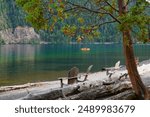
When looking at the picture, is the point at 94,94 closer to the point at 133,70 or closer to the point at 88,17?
the point at 133,70

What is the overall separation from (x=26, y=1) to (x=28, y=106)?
7640mm

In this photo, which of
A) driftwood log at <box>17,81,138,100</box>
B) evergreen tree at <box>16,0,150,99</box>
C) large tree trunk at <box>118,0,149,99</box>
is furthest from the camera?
driftwood log at <box>17,81,138,100</box>

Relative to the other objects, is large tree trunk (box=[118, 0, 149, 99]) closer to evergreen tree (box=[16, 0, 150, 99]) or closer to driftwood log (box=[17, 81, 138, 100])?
evergreen tree (box=[16, 0, 150, 99])

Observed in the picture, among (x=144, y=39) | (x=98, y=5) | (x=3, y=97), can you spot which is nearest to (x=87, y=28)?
(x=98, y=5)

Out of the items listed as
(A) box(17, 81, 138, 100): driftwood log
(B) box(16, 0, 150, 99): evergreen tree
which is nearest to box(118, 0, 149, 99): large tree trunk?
(B) box(16, 0, 150, 99): evergreen tree

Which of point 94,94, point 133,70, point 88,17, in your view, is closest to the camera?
point 88,17

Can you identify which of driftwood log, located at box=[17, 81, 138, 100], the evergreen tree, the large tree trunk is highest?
the evergreen tree

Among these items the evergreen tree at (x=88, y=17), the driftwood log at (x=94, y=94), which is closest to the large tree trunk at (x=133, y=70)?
the evergreen tree at (x=88, y=17)

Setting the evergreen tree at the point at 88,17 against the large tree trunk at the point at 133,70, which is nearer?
the evergreen tree at the point at 88,17

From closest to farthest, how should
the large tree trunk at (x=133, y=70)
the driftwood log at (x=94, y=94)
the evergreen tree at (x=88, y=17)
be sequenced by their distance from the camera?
the evergreen tree at (x=88, y=17) < the large tree trunk at (x=133, y=70) < the driftwood log at (x=94, y=94)

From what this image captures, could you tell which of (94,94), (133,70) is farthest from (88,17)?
(94,94)

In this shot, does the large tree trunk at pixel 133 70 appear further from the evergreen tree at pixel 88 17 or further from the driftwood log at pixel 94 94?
the driftwood log at pixel 94 94

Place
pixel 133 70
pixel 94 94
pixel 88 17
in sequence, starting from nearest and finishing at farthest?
pixel 88 17
pixel 133 70
pixel 94 94

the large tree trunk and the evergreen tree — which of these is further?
the large tree trunk
